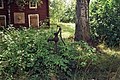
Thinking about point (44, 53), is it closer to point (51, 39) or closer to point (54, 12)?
point (51, 39)

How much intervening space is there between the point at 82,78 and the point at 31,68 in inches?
48.4

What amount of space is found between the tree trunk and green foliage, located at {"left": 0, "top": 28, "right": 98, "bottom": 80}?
7.80 ft

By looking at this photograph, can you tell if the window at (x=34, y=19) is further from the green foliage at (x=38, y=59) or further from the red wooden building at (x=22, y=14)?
the green foliage at (x=38, y=59)

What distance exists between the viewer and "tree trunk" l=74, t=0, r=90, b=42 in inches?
385

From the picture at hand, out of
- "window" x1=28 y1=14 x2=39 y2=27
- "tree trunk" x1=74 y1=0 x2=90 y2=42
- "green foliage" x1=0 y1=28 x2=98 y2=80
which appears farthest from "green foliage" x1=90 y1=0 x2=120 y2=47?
"window" x1=28 y1=14 x2=39 y2=27

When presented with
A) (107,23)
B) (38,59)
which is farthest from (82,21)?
(38,59)

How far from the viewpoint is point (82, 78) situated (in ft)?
22.4

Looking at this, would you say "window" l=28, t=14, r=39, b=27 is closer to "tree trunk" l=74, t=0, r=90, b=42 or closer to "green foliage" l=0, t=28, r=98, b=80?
"tree trunk" l=74, t=0, r=90, b=42

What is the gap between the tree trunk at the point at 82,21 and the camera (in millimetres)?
9781

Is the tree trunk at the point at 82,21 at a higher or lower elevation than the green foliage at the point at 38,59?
higher

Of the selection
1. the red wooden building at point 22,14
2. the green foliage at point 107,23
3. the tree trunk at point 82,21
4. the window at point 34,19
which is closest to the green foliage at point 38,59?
the tree trunk at point 82,21

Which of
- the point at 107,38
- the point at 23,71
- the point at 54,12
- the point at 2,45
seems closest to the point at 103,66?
the point at 23,71

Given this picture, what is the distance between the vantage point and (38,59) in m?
6.92

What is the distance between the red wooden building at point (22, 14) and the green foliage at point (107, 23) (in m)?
7.50
